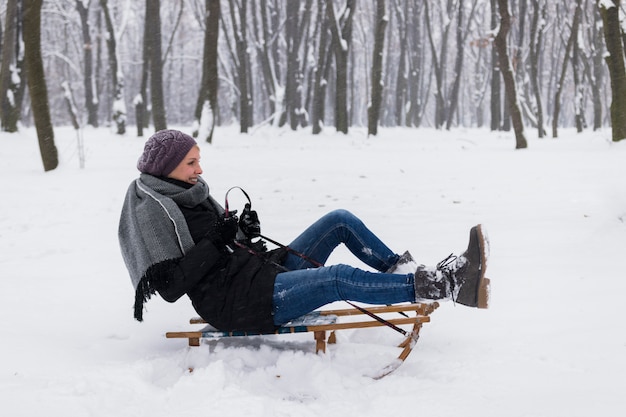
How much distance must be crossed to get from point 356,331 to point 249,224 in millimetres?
1002

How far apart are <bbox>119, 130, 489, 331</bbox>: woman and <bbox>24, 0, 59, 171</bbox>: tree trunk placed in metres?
7.40

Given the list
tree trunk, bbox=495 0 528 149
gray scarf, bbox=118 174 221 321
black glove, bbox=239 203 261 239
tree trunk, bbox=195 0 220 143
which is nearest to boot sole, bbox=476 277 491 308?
black glove, bbox=239 203 261 239

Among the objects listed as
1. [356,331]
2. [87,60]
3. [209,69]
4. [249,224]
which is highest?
[87,60]

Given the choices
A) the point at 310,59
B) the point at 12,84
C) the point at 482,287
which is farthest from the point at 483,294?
the point at 310,59

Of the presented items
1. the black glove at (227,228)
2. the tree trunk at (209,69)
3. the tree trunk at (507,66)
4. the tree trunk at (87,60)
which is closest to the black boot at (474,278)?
the black glove at (227,228)

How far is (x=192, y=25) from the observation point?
1998 inches

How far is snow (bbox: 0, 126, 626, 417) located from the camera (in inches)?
117

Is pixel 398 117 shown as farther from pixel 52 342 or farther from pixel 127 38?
pixel 127 38

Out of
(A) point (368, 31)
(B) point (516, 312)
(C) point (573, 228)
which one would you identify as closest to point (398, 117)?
(A) point (368, 31)

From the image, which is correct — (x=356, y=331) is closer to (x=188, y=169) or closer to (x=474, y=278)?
(x=474, y=278)

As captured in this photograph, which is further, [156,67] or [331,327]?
[156,67]

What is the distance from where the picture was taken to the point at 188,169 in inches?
141

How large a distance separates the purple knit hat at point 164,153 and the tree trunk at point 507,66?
12060mm

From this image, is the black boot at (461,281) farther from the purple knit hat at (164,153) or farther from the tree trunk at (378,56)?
the tree trunk at (378,56)
